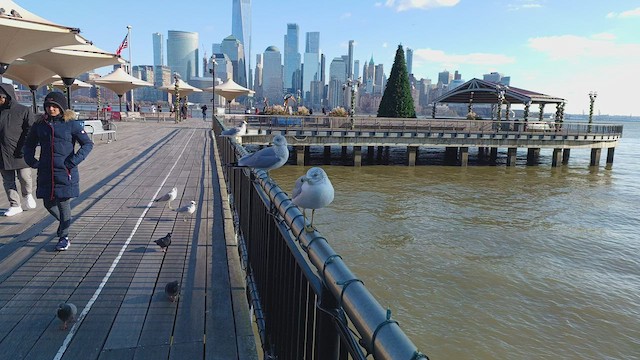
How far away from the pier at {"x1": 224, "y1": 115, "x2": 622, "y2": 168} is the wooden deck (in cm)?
2102

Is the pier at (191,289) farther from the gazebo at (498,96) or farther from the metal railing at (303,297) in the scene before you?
the gazebo at (498,96)

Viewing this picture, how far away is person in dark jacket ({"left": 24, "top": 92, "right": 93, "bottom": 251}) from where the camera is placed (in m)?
5.23

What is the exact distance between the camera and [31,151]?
18.7ft

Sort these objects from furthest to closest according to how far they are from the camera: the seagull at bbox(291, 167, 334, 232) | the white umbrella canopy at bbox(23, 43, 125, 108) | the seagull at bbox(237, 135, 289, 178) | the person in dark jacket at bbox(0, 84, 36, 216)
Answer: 1. the white umbrella canopy at bbox(23, 43, 125, 108)
2. the person in dark jacket at bbox(0, 84, 36, 216)
3. the seagull at bbox(237, 135, 289, 178)
4. the seagull at bbox(291, 167, 334, 232)

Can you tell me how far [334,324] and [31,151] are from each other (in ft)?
18.1

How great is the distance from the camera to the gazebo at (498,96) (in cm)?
3953

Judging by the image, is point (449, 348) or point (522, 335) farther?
point (522, 335)

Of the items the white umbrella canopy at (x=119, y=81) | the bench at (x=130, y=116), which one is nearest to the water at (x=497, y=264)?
the white umbrella canopy at (x=119, y=81)

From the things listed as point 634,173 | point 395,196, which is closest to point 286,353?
point 395,196

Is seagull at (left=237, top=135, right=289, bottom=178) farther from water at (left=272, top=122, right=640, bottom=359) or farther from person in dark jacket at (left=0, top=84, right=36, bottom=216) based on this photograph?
water at (left=272, top=122, right=640, bottom=359)

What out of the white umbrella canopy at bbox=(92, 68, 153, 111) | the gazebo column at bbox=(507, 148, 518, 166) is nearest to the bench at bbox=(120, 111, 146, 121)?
the white umbrella canopy at bbox=(92, 68, 153, 111)

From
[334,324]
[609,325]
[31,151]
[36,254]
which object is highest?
[31,151]

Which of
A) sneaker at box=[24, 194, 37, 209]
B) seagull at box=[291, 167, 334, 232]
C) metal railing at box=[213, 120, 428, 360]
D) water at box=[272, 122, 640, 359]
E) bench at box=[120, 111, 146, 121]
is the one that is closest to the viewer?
metal railing at box=[213, 120, 428, 360]

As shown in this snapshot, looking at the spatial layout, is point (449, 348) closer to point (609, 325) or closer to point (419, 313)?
point (419, 313)
